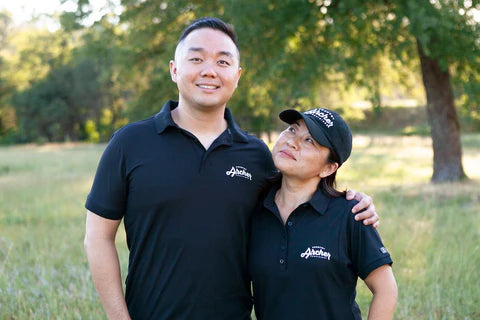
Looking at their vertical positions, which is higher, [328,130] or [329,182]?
[328,130]

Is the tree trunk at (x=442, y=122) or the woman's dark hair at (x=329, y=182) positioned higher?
the tree trunk at (x=442, y=122)

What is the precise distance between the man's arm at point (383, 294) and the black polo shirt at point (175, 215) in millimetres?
718

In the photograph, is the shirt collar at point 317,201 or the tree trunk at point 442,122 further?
the tree trunk at point 442,122

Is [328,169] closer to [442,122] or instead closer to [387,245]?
[387,245]

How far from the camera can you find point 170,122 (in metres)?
2.84

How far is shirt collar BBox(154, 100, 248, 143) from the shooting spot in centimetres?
284

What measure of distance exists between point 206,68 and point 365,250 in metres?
1.28

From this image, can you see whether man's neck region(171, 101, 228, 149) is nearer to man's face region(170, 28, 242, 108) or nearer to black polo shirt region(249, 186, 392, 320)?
man's face region(170, 28, 242, 108)

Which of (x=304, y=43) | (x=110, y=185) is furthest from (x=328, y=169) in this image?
(x=304, y=43)

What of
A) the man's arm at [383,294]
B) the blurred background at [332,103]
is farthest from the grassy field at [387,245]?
the man's arm at [383,294]

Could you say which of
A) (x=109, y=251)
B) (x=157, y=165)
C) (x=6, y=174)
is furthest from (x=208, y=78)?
(x=6, y=174)

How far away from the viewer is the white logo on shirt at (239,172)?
2.86 meters

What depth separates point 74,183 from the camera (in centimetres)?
1648

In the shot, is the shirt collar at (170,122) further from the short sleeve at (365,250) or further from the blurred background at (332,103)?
the blurred background at (332,103)
